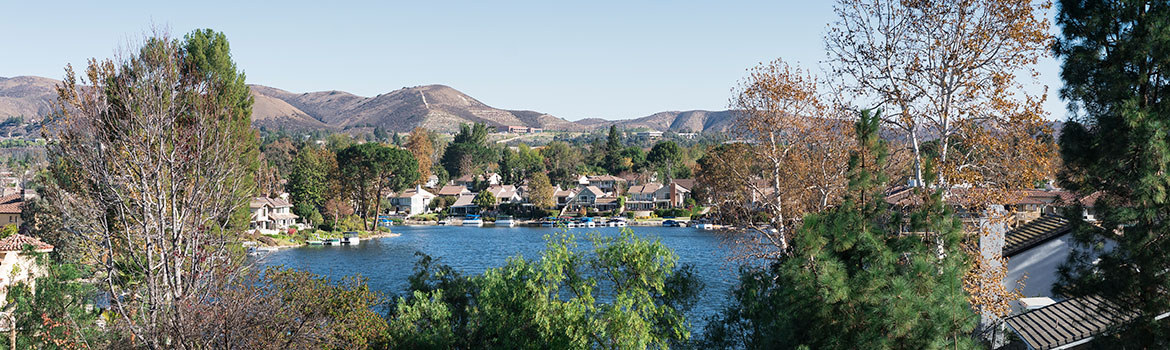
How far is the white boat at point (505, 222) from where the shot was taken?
97988 millimetres

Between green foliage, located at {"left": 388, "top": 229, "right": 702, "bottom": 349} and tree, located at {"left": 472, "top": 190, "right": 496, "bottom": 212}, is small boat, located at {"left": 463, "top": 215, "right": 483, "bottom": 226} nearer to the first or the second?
tree, located at {"left": 472, "top": 190, "right": 496, "bottom": 212}

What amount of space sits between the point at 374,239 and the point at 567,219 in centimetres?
2602

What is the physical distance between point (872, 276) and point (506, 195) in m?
105

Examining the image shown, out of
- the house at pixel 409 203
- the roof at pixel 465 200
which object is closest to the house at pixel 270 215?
the house at pixel 409 203

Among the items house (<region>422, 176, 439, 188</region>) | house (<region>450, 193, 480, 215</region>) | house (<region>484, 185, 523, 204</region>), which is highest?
house (<region>422, 176, 439, 188</region>)

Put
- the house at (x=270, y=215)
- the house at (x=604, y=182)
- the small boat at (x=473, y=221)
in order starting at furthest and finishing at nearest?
1. the house at (x=604, y=182)
2. the small boat at (x=473, y=221)
3. the house at (x=270, y=215)

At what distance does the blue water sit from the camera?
4447 centimetres

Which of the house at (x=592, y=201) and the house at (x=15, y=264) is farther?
the house at (x=592, y=201)

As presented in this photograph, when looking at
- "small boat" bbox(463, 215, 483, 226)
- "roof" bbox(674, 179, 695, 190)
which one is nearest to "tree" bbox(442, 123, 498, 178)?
"small boat" bbox(463, 215, 483, 226)

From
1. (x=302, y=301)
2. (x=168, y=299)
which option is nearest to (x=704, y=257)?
(x=302, y=301)

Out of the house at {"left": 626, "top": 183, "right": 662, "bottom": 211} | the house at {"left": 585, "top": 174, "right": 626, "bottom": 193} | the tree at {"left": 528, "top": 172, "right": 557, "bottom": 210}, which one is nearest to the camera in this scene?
the tree at {"left": 528, "top": 172, "right": 557, "bottom": 210}

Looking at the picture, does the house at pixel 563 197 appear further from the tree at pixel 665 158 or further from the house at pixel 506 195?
the tree at pixel 665 158

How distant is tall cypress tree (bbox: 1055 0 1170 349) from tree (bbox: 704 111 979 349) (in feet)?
7.55

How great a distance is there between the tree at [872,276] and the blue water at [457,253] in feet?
68.1
